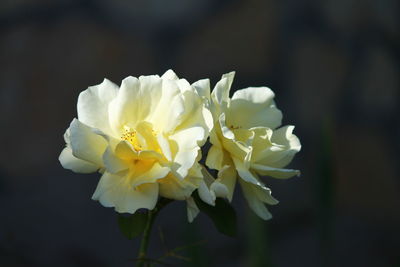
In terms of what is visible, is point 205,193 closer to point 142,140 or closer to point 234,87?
point 142,140

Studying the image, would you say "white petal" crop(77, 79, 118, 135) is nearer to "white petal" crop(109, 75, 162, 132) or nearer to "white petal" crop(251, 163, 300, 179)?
"white petal" crop(109, 75, 162, 132)

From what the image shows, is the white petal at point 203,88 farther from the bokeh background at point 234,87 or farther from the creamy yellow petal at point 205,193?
the bokeh background at point 234,87

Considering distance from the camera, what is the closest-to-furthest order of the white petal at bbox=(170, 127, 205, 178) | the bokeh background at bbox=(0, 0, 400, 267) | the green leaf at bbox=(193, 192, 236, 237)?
the white petal at bbox=(170, 127, 205, 178)
the green leaf at bbox=(193, 192, 236, 237)
the bokeh background at bbox=(0, 0, 400, 267)

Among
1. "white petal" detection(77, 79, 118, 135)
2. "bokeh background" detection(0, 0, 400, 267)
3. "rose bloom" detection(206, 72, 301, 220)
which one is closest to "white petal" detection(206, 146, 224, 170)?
"rose bloom" detection(206, 72, 301, 220)

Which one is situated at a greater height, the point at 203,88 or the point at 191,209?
the point at 203,88

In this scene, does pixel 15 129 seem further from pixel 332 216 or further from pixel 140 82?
pixel 140 82

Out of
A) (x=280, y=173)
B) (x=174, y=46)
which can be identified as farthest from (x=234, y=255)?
(x=280, y=173)

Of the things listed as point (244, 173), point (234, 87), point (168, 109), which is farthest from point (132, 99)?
point (234, 87)
